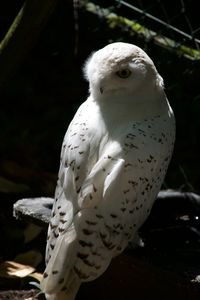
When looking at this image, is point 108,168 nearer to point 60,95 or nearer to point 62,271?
point 62,271

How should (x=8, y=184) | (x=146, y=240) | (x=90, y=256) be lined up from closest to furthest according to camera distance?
(x=90, y=256)
(x=146, y=240)
(x=8, y=184)

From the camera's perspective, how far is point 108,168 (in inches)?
101

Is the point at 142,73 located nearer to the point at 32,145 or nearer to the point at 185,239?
the point at 185,239

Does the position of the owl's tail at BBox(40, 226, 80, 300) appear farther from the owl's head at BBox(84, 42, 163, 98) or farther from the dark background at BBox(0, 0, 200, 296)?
the dark background at BBox(0, 0, 200, 296)

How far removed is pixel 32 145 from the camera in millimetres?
4414

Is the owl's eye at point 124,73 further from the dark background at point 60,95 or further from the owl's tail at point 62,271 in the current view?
the dark background at point 60,95

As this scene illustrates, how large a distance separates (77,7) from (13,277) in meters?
1.49

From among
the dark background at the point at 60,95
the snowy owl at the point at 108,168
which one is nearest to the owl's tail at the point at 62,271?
the snowy owl at the point at 108,168

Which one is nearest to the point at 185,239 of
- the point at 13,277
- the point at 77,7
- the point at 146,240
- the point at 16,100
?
the point at 146,240

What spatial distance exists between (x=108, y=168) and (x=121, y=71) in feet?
1.12

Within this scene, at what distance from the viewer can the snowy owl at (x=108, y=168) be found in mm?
2549

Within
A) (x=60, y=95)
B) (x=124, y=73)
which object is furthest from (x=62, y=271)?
(x=60, y=95)

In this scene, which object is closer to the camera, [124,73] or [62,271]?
[62,271]

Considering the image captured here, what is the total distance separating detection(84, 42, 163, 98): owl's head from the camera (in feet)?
8.67
